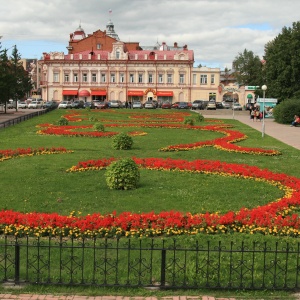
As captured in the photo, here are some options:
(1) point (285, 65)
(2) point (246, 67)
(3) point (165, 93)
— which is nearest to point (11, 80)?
(1) point (285, 65)

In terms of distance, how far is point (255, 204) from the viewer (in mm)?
9648

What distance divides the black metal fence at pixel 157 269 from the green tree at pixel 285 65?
38903mm

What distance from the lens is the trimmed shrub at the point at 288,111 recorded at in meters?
36.8

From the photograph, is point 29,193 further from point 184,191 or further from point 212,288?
point 212,288

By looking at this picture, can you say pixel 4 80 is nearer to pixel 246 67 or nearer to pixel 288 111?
pixel 288 111

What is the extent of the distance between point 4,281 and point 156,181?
20.9 feet

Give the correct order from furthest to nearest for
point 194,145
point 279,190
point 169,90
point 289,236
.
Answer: point 169,90
point 194,145
point 279,190
point 289,236

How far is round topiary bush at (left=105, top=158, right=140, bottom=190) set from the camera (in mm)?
10648

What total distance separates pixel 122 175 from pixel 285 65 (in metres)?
36.1

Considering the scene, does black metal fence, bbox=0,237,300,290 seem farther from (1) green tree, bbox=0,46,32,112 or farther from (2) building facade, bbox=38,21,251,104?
(2) building facade, bbox=38,21,251,104

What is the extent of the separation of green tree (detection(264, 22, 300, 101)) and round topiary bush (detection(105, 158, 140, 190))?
35130 millimetres

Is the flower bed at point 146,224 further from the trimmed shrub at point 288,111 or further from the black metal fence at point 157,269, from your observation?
the trimmed shrub at point 288,111

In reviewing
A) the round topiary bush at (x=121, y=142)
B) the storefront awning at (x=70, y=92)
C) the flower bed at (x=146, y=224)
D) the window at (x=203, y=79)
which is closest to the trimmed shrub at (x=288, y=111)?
the round topiary bush at (x=121, y=142)

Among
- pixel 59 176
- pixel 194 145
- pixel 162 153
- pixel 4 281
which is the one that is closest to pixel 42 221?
pixel 4 281
